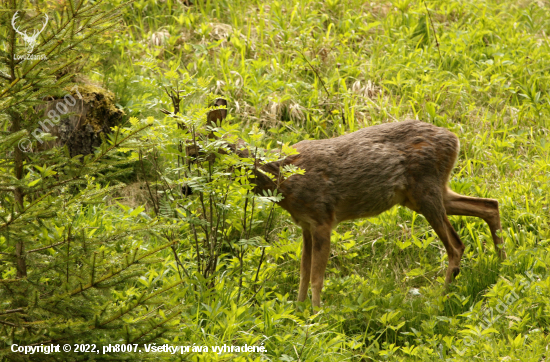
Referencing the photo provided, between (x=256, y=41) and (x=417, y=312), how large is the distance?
5.51m

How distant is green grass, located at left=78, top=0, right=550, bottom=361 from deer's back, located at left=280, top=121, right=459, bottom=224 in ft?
1.79

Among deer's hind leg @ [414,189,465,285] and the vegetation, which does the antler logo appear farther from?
deer's hind leg @ [414,189,465,285]

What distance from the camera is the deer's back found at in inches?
215

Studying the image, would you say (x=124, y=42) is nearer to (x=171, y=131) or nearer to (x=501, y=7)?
(x=171, y=131)

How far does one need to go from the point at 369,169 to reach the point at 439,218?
0.85 meters

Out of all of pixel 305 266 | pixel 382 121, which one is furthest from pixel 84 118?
pixel 382 121

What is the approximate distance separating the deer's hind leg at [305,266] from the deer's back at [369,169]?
0.71ft

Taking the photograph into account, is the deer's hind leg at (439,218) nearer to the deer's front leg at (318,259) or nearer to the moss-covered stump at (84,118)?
the deer's front leg at (318,259)

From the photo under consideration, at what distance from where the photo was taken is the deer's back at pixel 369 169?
5457mm

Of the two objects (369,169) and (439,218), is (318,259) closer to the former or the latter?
(369,169)

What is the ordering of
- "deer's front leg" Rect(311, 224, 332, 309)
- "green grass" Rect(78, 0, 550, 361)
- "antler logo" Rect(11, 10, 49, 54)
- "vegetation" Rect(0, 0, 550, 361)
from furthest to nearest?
"deer's front leg" Rect(311, 224, 332, 309) < "green grass" Rect(78, 0, 550, 361) < "vegetation" Rect(0, 0, 550, 361) < "antler logo" Rect(11, 10, 49, 54)

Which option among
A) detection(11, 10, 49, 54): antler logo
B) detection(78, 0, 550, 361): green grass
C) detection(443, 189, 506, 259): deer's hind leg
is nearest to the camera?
detection(11, 10, 49, 54): antler logo

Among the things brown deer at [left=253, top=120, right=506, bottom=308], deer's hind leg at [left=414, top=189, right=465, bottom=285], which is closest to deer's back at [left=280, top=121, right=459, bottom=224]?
brown deer at [left=253, top=120, right=506, bottom=308]

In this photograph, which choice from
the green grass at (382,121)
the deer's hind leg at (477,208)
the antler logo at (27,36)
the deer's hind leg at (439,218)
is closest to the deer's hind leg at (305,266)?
the green grass at (382,121)
